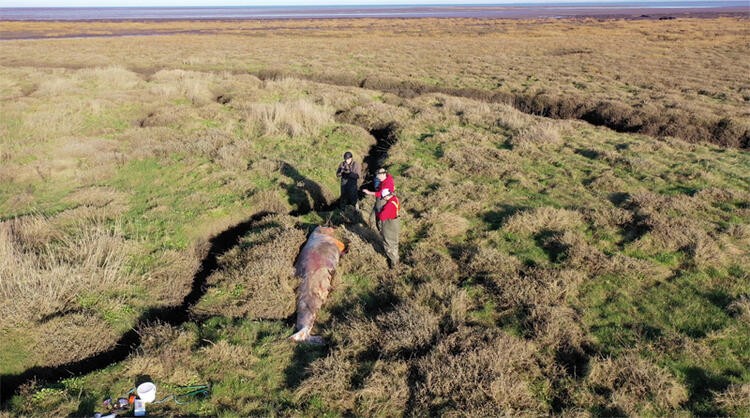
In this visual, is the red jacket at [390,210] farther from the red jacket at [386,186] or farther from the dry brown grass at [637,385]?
the dry brown grass at [637,385]

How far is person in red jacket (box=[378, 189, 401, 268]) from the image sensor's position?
8.54m

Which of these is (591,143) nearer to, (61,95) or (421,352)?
(421,352)

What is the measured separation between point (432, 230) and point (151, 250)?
605 centimetres

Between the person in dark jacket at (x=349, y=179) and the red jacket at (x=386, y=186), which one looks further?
the person in dark jacket at (x=349, y=179)

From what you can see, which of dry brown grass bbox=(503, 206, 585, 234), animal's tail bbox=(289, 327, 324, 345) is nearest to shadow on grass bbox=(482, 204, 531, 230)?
dry brown grass bbox=(503, 206, 585, 234)

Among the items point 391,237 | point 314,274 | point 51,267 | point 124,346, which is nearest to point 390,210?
point 391,237

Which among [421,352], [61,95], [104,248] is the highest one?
[61,95]

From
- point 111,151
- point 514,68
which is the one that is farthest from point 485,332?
point 514,68

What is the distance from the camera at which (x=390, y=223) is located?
28.4 feet

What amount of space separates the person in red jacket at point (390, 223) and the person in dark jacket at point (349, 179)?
8.25 ft

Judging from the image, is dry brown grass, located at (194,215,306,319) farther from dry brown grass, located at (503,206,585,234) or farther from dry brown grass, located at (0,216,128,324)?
dry brown grass, located at (503,206,585,234)

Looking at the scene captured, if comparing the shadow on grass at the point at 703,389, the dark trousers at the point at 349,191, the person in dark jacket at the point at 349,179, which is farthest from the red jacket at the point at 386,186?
the shadow on grass at the point at 703,389

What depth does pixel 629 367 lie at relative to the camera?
6090mm

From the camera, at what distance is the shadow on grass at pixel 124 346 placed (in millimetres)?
6367
